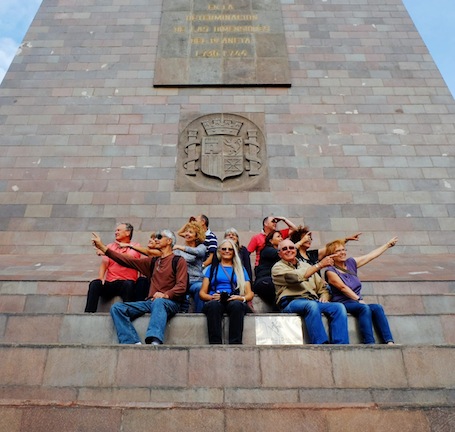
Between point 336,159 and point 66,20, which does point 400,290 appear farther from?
point 66,20

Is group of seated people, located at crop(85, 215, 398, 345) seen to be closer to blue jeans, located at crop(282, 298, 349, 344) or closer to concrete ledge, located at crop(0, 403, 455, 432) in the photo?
blue jeans, located at crop(282, 298, 349, 344)

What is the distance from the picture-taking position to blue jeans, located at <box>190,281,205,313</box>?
216 inches

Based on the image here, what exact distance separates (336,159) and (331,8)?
585 centimetres

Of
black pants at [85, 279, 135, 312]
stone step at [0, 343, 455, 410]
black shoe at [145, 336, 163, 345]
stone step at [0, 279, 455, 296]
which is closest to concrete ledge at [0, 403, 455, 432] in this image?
stone step at [0, 343, 455, 410]

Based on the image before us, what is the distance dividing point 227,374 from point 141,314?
4.41 feet

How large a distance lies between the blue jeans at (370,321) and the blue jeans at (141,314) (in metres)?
2.18

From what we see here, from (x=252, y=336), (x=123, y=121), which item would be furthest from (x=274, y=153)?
(x=252, y=336)

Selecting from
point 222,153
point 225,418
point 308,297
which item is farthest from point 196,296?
point 222,153

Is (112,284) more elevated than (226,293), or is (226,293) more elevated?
(226,293)

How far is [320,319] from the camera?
4734 mm

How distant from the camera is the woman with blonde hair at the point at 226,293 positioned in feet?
15.3

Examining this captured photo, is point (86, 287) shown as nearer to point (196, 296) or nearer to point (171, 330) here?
point (196, 296)

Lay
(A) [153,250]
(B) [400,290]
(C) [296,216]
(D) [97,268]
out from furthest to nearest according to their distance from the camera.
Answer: (C) [296,216] → (D) [97,268] → (B) [400,290] → (A) [153,250]

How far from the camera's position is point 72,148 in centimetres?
1042
